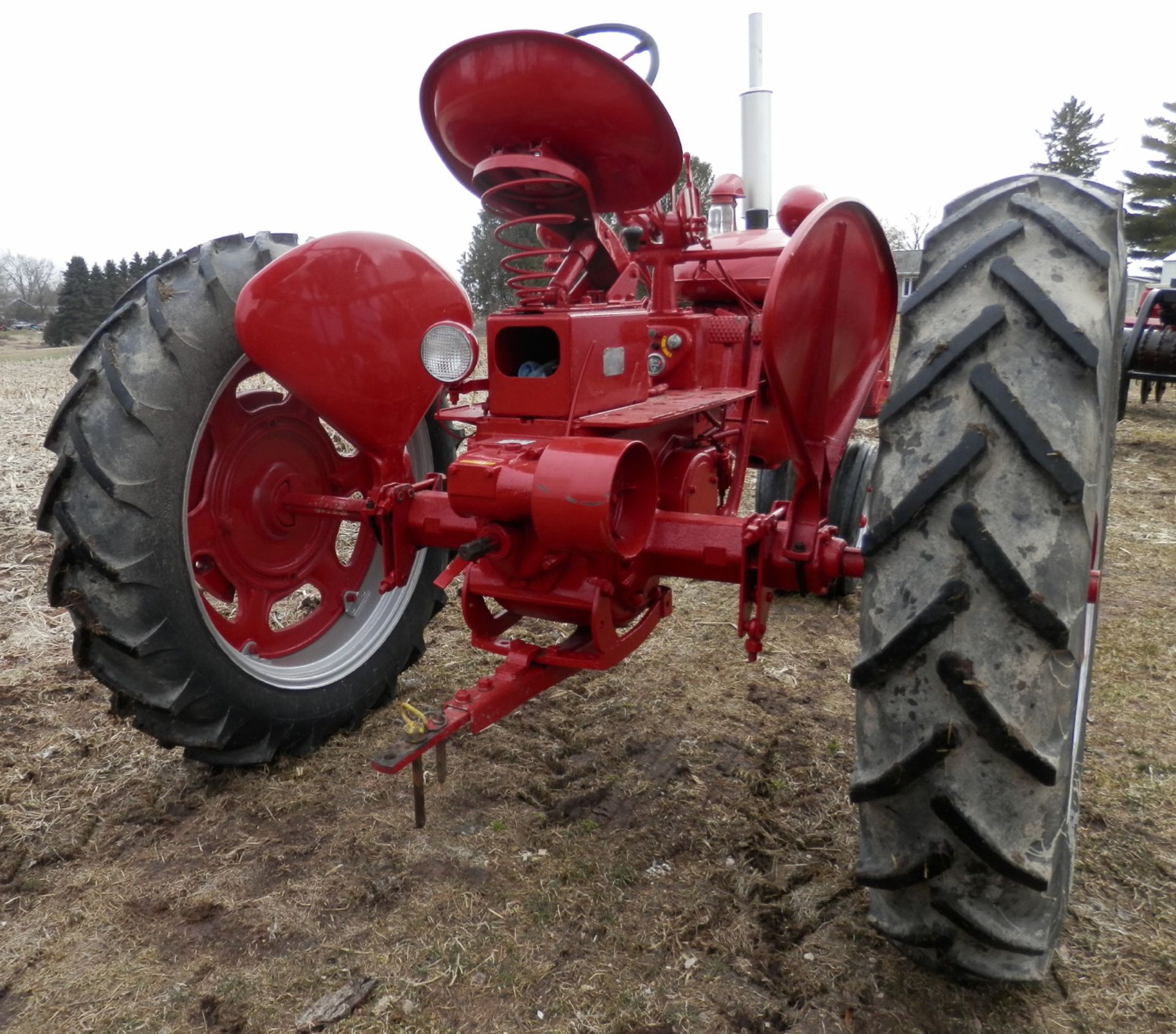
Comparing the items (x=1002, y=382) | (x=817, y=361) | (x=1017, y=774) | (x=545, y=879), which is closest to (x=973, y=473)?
(x=1002, y=382)

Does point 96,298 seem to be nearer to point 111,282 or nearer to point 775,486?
point 111,282

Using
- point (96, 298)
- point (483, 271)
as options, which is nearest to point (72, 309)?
point (96, 298)

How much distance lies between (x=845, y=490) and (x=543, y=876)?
2535mm

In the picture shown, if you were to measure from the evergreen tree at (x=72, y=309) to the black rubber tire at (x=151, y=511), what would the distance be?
43608mm

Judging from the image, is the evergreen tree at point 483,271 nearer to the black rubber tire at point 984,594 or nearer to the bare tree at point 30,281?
the black rubber tire at point 984,594

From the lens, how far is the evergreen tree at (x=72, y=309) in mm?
39812

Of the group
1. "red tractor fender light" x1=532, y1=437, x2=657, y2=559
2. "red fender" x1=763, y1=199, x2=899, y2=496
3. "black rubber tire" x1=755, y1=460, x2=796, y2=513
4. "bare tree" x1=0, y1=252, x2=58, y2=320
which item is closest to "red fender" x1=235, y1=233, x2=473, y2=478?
"red tractor fender light" x1=532, y1=437, x2=657, y2=559

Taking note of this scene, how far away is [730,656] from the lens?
3.56m

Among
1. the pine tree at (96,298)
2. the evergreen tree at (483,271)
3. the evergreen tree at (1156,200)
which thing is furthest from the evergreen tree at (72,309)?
the evergreen tree at (1156,200)

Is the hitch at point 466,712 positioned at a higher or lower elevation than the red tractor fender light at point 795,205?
lower

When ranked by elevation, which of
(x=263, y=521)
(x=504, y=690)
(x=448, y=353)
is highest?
(x=448, y=353)

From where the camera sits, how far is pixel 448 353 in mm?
2188

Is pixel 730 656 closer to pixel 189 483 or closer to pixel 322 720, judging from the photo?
pixel 322 720

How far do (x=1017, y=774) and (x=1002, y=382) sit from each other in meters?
0.66
